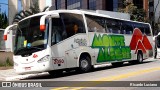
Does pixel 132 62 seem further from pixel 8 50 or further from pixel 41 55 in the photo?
pixel 41 55

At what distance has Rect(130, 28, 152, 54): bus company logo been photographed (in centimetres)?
2535

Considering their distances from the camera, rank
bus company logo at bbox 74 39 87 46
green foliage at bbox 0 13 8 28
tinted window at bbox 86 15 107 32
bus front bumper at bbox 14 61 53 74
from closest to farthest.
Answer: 1. bus front bumper at bbox 14 61 53 74
2. bus company logo at bbox 74 39 87 46
3. tinted window at bbox 86 15 107 32
4. green foliage at bbox 0 13 8 28

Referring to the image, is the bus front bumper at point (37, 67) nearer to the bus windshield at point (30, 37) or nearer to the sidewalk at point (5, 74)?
the bus windshield at point (30, 37)

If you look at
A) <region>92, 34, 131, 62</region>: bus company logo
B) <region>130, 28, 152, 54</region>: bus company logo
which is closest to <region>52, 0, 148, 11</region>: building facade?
<region>130, 28, 152, 54</region>: bus company logo

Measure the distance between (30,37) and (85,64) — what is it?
12.2 ft

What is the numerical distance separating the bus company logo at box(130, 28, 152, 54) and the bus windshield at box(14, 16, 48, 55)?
9.56 metres

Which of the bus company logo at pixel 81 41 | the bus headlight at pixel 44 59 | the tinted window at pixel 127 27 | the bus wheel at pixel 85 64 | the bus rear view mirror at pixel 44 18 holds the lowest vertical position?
the bus wheel at pixel 85 64

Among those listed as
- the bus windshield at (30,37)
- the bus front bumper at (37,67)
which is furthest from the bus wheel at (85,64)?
the bus windshield at (30,37)

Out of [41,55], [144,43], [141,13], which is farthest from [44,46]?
[141,13]

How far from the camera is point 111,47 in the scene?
22188 millimetres

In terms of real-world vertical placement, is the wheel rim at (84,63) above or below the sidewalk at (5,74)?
above

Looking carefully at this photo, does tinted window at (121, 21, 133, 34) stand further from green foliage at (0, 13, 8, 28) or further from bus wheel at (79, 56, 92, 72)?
green foliage at (0, 13, 8, 28)

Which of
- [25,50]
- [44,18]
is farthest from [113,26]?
[44,18]

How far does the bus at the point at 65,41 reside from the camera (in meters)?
16.8
